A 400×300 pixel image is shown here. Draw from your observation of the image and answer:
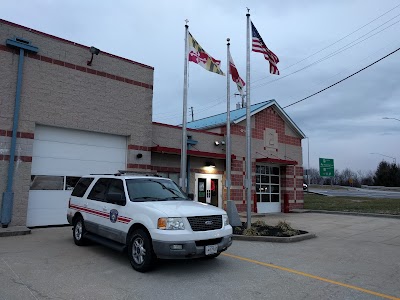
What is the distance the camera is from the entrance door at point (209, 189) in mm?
18216

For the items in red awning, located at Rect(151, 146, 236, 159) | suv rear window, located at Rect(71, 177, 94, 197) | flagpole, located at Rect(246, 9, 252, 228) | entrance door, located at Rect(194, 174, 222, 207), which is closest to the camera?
suv rear window, located at Rect(71, 177, 94, 197)

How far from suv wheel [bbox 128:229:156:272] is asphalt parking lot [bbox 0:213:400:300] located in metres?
0.18

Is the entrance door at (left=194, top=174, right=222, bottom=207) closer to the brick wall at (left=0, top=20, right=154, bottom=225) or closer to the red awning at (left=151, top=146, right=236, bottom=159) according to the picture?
the red awning at (left=151, top=146, right=236, bottom=159)

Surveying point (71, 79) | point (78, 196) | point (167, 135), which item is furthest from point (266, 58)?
point (78, 196)

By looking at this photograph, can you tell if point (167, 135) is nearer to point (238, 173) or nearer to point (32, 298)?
point (238, 173)

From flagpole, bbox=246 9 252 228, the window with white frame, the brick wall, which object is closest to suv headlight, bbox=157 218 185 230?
flagpole, bbox=246 9 252 228

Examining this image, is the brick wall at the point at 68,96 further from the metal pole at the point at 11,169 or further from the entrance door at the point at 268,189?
the entrance door at the point at 268,189

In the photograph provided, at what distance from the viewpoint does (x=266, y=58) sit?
13539 mm

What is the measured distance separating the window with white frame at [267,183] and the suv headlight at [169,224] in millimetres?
15504

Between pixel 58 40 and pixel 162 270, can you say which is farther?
pixel 58 40

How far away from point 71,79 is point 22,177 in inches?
160

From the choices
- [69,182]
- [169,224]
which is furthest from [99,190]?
[69,182]

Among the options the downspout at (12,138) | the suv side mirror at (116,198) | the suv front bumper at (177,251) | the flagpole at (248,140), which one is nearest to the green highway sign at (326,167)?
the flagpole at (248,140)

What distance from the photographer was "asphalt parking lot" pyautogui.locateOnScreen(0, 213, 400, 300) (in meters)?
5.55
